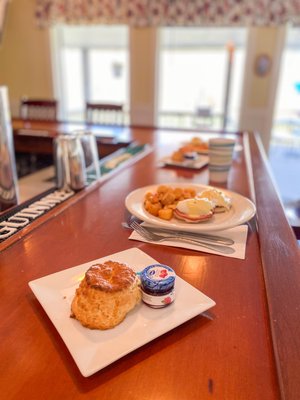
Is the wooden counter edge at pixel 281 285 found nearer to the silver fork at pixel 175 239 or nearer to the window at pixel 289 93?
the silver fork at pixel 175 239

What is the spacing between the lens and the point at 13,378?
1.31 ft

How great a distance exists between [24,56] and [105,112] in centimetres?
220

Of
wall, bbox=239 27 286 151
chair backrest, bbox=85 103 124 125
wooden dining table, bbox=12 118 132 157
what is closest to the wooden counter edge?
wooden dining table, bbox=12 118 132 157

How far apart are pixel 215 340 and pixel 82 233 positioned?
0.43 meters

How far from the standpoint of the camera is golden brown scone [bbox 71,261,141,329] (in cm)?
46

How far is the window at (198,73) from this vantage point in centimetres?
394

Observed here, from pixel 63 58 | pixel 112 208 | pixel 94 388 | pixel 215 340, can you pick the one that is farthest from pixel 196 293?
pixel 63 58

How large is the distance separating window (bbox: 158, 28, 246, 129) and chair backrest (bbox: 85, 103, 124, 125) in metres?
1.32

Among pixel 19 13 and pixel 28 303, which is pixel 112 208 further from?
pixel 19 13

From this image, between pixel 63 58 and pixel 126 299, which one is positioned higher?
pixel 63 58

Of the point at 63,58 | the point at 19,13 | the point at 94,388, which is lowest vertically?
the point at 94,388

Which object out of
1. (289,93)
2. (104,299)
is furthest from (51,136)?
(289,93)

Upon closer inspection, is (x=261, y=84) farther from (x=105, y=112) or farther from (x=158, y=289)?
(x=158, y=289)

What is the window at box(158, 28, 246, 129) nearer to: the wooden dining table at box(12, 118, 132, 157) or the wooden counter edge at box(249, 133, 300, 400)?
the wooden dining table at box(12, 118, 132, 157)
